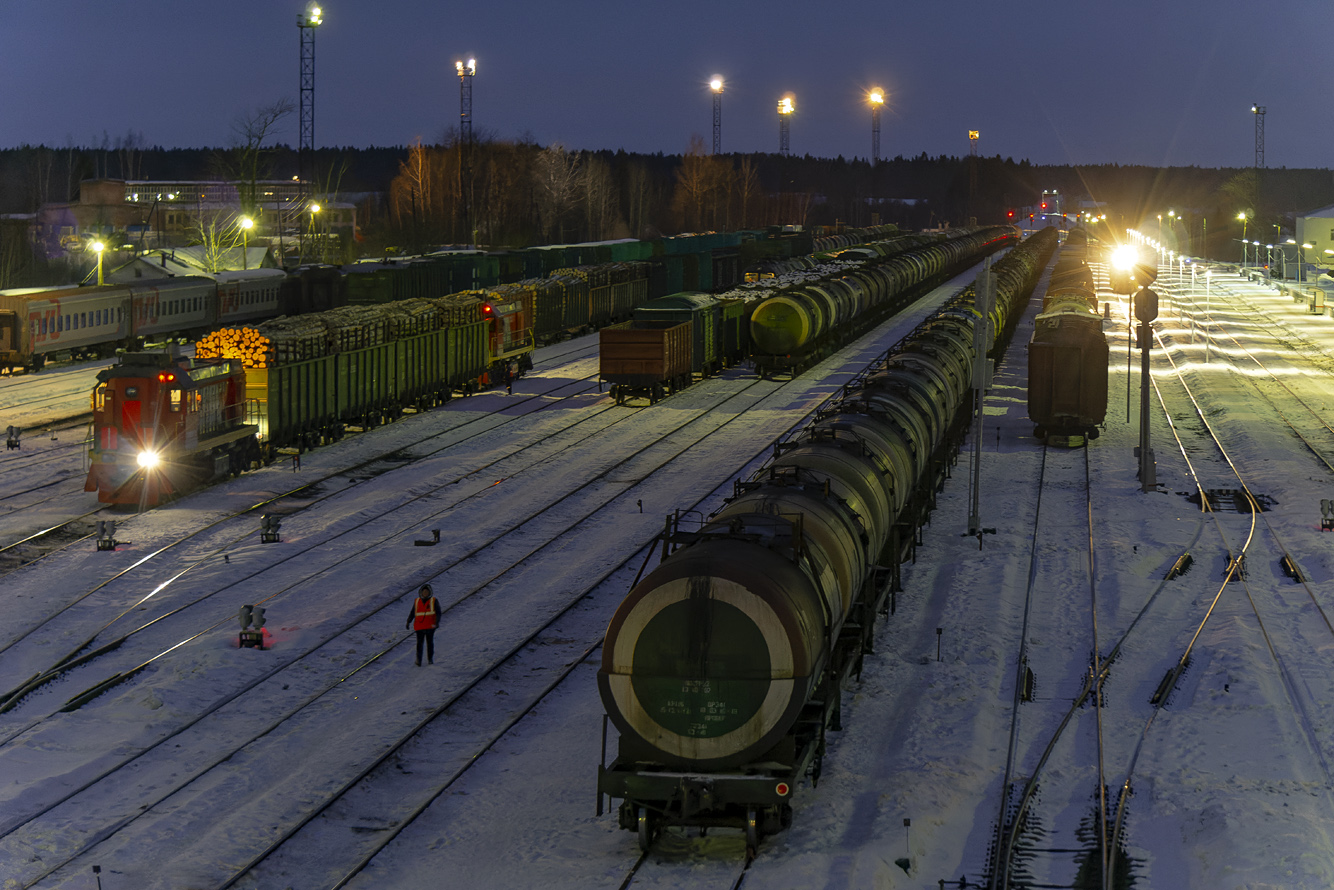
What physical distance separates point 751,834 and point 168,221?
14090cm

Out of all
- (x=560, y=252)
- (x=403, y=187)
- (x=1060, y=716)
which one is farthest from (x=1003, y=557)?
(x=403, y=187)

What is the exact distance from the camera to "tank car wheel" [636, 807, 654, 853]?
45.0ft

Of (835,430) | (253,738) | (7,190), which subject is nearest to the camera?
(253,738)

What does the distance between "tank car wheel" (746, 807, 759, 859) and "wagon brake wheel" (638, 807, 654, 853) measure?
99 cm

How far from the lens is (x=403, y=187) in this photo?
482 ft

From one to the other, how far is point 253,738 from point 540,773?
389 centimetres

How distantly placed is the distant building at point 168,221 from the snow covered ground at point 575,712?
3091 inches

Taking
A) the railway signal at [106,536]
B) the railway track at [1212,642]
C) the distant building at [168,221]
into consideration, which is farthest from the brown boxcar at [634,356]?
the distant building at [168,221]

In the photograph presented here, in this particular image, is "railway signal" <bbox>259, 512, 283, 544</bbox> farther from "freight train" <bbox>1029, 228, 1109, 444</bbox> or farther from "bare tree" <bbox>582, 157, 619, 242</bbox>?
"bare tree" <bbox>582, 157, 619, 242</bbox>

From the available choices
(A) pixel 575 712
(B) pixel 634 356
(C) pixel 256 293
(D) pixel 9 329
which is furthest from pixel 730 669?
(C) pixel 256 293

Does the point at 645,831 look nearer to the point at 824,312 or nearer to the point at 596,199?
the point at 824,312

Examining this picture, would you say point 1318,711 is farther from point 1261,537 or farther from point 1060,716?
point 1261,537

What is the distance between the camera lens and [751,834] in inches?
531

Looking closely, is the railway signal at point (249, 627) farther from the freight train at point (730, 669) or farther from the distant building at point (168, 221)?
the distant building at point (168, 221)
